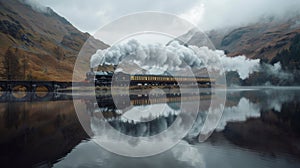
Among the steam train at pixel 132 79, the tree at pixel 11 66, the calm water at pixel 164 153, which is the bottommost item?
the calm water at pixel 164 153

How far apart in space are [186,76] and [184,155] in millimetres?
79646

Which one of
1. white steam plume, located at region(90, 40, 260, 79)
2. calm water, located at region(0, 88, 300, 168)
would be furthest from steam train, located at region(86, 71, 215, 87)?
calm water, located at region(0, 88, 300, 168)

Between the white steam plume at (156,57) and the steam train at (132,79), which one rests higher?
the white steam plume at (156,57)

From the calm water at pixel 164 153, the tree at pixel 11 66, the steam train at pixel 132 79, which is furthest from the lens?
the tree at pixel 11 66

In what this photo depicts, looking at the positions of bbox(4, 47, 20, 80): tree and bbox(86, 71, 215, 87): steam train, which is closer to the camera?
bbox(86, 71, 215, 87): steam train

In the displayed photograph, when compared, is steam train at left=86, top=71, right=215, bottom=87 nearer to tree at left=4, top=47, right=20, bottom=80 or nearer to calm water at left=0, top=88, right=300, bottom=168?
tree at left=4, top=47, right=20, bottom=80

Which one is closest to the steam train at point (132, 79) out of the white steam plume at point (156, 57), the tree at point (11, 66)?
the white steam plume at point (156, 57)

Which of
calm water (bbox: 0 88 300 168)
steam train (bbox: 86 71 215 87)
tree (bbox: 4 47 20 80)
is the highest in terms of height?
tree (bbox: 4 47 20 80)

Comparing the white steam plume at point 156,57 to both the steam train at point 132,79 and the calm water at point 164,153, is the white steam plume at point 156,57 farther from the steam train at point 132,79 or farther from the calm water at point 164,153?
the calm water at point 164,153

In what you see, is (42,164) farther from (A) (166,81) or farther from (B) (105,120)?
(A) (166,81)

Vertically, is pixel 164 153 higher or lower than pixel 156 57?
lower

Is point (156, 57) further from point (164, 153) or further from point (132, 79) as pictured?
point (164, 153)

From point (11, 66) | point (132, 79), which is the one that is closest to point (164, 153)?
point (132, 79)

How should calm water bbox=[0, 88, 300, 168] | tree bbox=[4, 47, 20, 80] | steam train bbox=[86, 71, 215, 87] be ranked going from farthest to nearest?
1. tree bbox=[4, 47, 20, 80]
2. steam train bbox=[86, 71, 215, 87]
3. calm water bbox=[0, 88, 300, 168]
